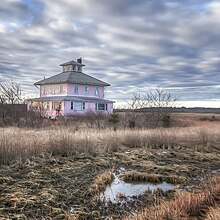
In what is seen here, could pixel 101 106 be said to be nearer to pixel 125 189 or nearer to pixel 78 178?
pixel 78 178

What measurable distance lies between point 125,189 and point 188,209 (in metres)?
3.08

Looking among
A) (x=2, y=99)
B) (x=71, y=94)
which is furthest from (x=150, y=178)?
(x=71, y=94)

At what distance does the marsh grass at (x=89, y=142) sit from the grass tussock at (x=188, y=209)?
6.45 meters

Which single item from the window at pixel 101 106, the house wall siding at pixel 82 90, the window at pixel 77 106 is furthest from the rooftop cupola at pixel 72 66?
the window at pixel 77 106

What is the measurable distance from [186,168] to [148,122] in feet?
47.3

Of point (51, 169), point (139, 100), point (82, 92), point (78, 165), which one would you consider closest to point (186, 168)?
point (78, 165)

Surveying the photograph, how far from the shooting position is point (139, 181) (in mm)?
9703

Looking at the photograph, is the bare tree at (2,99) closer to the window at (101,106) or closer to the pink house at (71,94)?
the pink house at (71,94)

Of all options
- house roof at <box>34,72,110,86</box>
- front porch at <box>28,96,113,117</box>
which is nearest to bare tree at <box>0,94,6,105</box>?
front porch at <box>28,96,113,117</box>

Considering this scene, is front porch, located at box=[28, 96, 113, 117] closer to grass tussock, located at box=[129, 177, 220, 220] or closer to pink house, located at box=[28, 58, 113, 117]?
pink house, located at box=[28, 58, 113, 117]

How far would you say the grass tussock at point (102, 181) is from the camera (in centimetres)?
838

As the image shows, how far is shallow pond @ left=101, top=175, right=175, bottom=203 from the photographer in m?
7.83

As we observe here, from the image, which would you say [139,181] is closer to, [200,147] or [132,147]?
[132,147]

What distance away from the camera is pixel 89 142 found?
13711 millimetres
